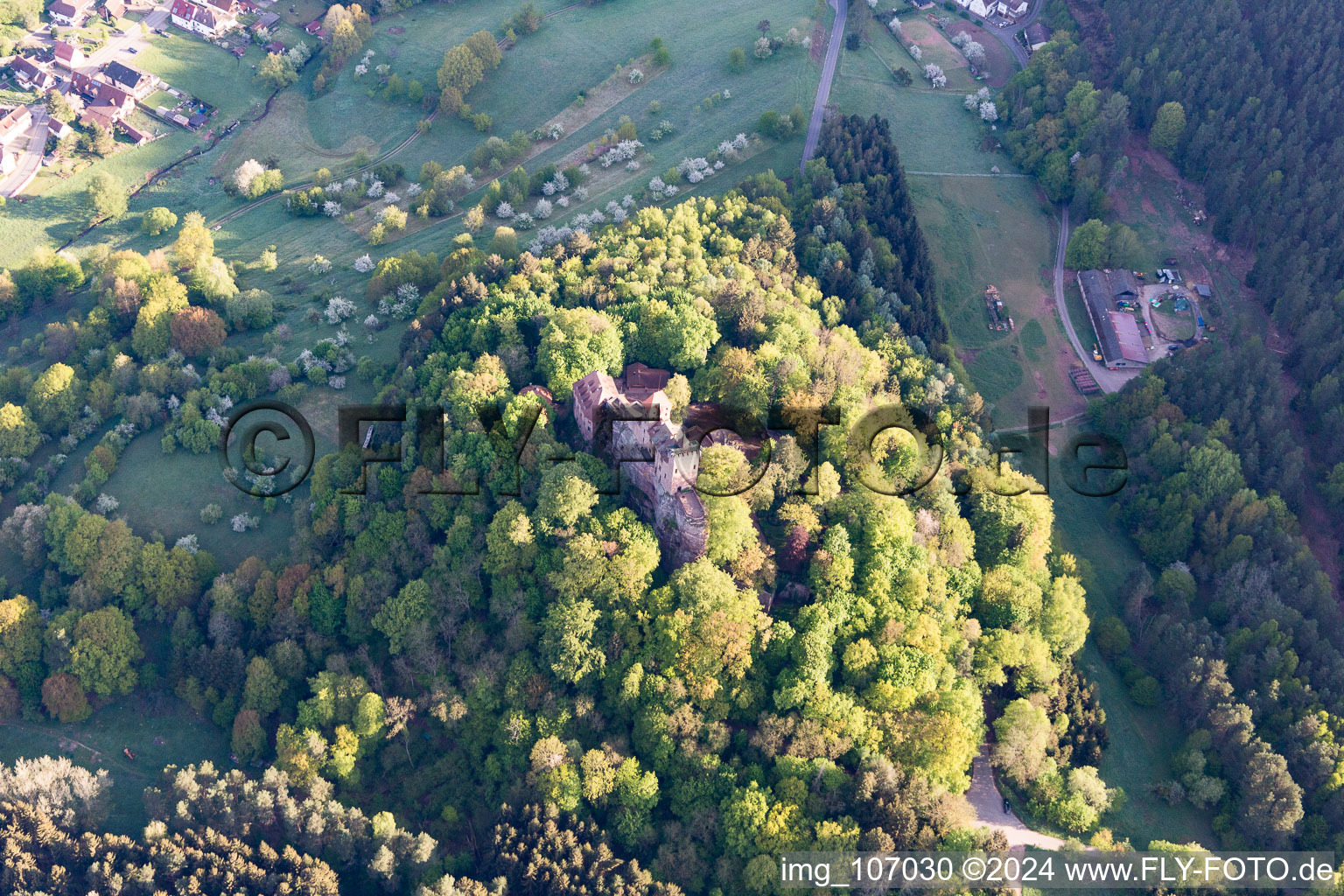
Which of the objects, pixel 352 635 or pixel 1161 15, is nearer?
pixel 352 635

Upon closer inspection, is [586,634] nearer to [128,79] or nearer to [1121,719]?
[1121,719]

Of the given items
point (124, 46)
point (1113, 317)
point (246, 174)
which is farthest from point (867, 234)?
point (124, 46)

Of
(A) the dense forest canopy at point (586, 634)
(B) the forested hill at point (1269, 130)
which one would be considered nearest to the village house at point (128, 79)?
(A) the dense forest canopy at point (586, 634)

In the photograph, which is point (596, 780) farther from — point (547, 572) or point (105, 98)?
point (105, 98)

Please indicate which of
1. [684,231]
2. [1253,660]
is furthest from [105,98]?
[1253,660]

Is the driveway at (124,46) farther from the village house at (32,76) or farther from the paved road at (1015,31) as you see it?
the paved road at (1015,31)

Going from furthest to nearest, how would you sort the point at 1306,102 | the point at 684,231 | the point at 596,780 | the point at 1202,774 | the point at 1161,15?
the point at 1161,15 → the point at 1306,102 → the point at 684,231 → the point at 1202,774 → the point at 596,780
